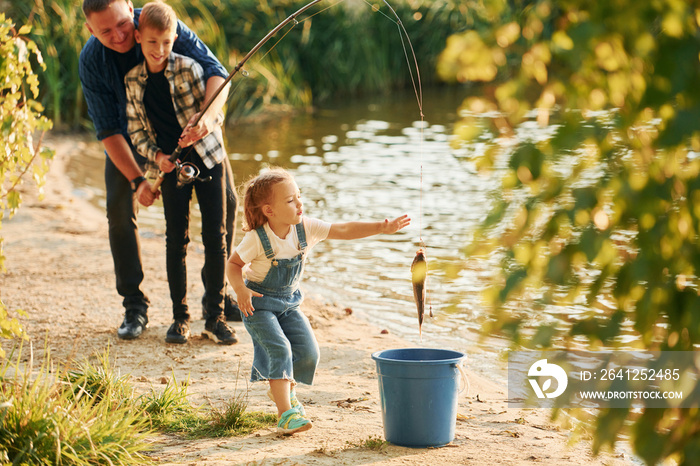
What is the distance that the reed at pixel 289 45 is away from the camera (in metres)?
13.6

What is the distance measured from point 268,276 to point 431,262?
3.06 metres

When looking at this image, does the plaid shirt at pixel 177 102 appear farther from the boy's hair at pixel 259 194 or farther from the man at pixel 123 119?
the boy's hair at pixel 259 194

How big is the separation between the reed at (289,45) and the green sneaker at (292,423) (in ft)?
34.5

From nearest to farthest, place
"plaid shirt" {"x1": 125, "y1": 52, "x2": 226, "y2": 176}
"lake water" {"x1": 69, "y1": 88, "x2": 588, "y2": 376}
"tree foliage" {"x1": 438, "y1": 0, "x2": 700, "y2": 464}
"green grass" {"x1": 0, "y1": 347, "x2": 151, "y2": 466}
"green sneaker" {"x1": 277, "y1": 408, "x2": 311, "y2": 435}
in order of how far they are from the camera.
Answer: "tree foliage" {"x1": 438, "y1": 0, "x2": 700, "y2": 464}
"green grass" {"x1": 0, "y1": 347, "x2": 151, "y2": 466}
"green sneaker" {"x1": 277, "y1": 408, "x2": 311, "y2": 435}
"plaid shirt" {"x1": 125, "y1": 52, "x2": 226, "y2": 176}
"lake water" {"x1": 69, "y1": 88, "x2": 588, "y2": 376}

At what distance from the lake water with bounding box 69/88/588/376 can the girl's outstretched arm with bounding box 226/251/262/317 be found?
92cm

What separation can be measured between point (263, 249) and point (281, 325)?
0.38m

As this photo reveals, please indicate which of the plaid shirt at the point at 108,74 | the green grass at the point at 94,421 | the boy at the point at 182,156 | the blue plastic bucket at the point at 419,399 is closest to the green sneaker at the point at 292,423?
the green grass at the point at 94,421

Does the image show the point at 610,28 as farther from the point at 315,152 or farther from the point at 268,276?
the point at 315,152

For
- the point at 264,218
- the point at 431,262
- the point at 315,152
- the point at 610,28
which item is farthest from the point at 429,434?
the point at 315,152

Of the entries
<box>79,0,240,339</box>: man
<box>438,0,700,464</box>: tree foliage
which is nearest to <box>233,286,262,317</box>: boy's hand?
<box>79,0,240,339</box>: man

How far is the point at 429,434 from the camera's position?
11.2ft

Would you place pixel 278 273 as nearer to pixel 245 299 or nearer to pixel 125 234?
pixel 245 299

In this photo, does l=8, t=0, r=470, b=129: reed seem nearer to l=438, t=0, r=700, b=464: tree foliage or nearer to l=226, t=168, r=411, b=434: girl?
l=226, t=168, r=411, b=434: girl

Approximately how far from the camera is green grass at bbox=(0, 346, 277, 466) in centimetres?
288
